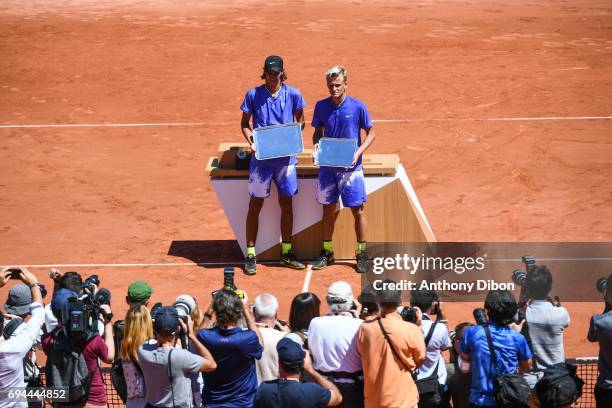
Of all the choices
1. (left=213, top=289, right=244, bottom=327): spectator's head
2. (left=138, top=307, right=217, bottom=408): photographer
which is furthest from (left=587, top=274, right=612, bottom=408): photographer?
(left=138, top=307, right=217, bottom=408): photographer

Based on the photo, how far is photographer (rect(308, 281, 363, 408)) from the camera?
7.61 meters

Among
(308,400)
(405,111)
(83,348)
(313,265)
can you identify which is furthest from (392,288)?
(405,111)

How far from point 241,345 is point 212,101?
1363 cm

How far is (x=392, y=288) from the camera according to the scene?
8039mm

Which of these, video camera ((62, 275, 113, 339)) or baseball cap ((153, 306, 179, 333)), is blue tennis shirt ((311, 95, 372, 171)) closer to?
video camera ((62, 275, 113, 339))

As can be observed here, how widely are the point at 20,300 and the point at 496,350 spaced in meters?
3.76

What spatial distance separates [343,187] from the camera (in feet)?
40.3

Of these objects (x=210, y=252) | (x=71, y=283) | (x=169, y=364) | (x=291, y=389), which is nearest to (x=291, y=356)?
(x=291, y=389)

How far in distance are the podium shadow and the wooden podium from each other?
357 millimetres

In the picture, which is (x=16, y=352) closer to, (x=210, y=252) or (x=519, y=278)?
(x=519, y=278)

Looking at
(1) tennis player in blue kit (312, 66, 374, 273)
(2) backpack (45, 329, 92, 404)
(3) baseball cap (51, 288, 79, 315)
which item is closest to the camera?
(2) backpack (45, 329, 92, 404)

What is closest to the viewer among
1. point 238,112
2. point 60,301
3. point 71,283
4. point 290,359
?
point 290,359

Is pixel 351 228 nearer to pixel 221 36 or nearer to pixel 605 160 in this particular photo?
pixel 605 160

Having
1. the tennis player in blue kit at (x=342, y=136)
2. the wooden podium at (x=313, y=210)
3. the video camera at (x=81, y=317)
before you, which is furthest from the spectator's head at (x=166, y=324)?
the wooden podium at (x=313, y=210)
